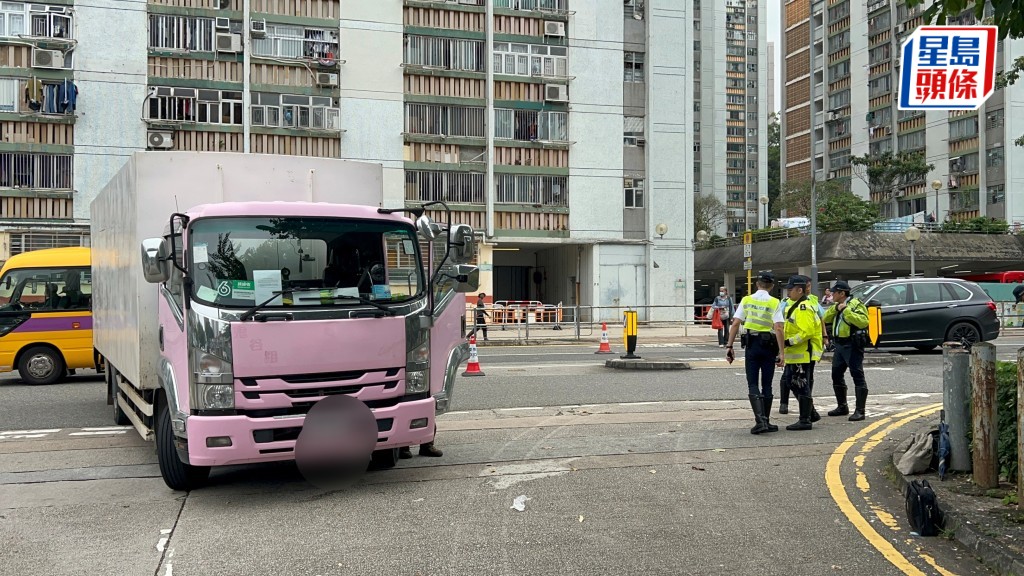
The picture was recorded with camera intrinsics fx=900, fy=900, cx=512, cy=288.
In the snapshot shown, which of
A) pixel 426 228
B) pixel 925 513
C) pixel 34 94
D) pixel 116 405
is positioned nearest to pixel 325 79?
pixel 34 94

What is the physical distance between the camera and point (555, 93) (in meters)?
37.7

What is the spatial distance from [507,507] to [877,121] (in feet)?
232

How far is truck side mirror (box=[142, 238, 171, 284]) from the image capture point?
659cm

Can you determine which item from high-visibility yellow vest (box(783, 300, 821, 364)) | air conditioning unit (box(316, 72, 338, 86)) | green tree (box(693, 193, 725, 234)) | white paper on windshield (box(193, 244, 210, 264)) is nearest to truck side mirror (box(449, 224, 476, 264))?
white paper on windshield (box(193, 244, 210, 264))

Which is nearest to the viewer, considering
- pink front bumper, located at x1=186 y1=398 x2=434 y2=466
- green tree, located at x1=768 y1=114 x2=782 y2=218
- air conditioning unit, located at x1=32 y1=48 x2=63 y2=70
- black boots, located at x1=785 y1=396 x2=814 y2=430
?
pink front bumper, located at x1=186 y1=398 x2=434 y2=466

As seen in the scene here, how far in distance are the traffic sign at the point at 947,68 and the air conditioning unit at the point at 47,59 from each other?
33.2 metres

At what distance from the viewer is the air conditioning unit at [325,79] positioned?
35.2 m

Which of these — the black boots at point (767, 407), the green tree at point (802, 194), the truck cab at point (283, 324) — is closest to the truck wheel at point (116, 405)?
the truck cab at point (283, 324)

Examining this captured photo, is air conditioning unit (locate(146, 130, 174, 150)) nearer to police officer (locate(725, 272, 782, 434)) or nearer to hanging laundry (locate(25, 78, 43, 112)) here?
hanging laundry (locate(25, 78, 43, 112))

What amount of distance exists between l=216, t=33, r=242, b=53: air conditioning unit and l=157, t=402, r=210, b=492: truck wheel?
30.1 m

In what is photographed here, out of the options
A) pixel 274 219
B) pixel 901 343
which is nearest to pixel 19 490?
pixel 274 219

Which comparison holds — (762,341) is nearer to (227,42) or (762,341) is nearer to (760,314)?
(760,314)

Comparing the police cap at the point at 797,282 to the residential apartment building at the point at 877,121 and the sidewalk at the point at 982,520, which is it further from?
the residential apartment building at the point at 877,121

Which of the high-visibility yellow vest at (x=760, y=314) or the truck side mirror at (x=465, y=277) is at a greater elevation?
the truck side mirror at (x=465, y=277)
